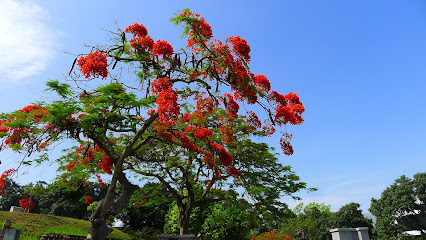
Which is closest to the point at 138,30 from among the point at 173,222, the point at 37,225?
the point at 37,225

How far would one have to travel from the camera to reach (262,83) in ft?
27.1

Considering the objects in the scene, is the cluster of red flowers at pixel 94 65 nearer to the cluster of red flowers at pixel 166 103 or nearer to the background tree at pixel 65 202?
the cluster of red flowers at pixel 166 103

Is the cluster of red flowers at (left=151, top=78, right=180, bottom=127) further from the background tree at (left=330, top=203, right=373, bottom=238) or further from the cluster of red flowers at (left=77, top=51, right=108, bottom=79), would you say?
the background tree at (left=330, top=203, right=373, bottom=238)

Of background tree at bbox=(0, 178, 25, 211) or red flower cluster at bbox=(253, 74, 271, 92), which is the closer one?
red flower cluster at bbox=(253, 74, 271, 92)

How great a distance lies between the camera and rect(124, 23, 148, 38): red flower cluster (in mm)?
7621

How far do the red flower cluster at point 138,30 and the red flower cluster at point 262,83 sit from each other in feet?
11.1

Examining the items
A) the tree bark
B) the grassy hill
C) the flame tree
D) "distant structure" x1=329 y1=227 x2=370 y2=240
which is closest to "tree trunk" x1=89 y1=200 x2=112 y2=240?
the flame tree

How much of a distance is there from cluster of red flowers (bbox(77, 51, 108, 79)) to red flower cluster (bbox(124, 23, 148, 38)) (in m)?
1.06

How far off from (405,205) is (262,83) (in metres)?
27.5

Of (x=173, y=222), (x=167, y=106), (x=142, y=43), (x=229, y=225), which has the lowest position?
(x=229, y=225)

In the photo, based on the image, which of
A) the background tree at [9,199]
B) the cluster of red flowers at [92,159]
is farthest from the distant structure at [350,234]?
the background tree at [9,199]

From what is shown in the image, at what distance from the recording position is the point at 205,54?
766cm

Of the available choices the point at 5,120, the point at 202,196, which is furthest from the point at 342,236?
the point at 5,120

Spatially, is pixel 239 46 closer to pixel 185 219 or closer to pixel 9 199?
pixel 185 219
